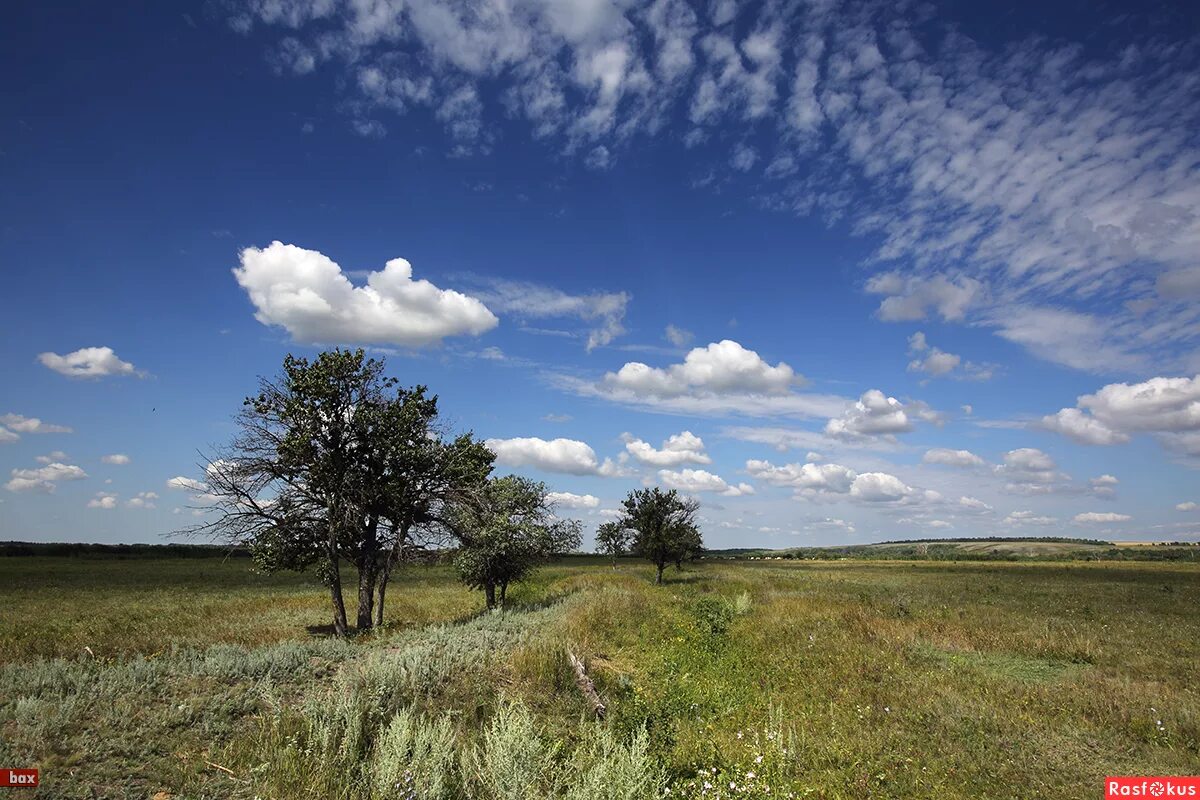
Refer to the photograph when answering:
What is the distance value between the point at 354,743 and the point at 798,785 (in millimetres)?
6687

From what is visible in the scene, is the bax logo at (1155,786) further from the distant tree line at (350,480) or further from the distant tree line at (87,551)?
the distant tree line at (87,551)

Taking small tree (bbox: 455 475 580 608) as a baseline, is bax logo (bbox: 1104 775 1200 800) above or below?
below

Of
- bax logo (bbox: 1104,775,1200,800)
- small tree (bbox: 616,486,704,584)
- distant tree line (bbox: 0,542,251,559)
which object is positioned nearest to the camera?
bax logo (bbox: 1104,775,1200,800)

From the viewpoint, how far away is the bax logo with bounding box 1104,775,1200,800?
29.2 ft

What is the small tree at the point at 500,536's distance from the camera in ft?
82.3

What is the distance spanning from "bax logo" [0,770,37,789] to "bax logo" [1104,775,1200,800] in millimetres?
14424

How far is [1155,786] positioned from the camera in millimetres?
8945

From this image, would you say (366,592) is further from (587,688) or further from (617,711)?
(617,711)

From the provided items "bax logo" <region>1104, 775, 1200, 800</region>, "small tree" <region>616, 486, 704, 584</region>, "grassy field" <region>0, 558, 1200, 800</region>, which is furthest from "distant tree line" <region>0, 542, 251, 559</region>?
"bax logo" <region>1104, 775, 1200, 800</region>

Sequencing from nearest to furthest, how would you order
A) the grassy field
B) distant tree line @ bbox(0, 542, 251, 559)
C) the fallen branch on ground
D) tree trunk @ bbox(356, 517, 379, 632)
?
the grassy field < the fallen branch on ground < tree trunk @ bbox(356, 517, 379, 632) < distant tree line @ bbox(0, 542, 251, 559)

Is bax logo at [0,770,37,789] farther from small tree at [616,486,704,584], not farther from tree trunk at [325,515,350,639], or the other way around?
small tree at [616,486,704,584]

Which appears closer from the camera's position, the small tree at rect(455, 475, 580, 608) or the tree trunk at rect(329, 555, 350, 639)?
the tree trunk at rect(329, 555, 350, 639)

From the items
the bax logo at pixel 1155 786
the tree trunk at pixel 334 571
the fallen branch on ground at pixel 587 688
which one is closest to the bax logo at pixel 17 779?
the fallen branch on ground at pixel 587 688

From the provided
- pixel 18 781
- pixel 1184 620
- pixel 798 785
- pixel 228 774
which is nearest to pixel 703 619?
pixel 798 785
